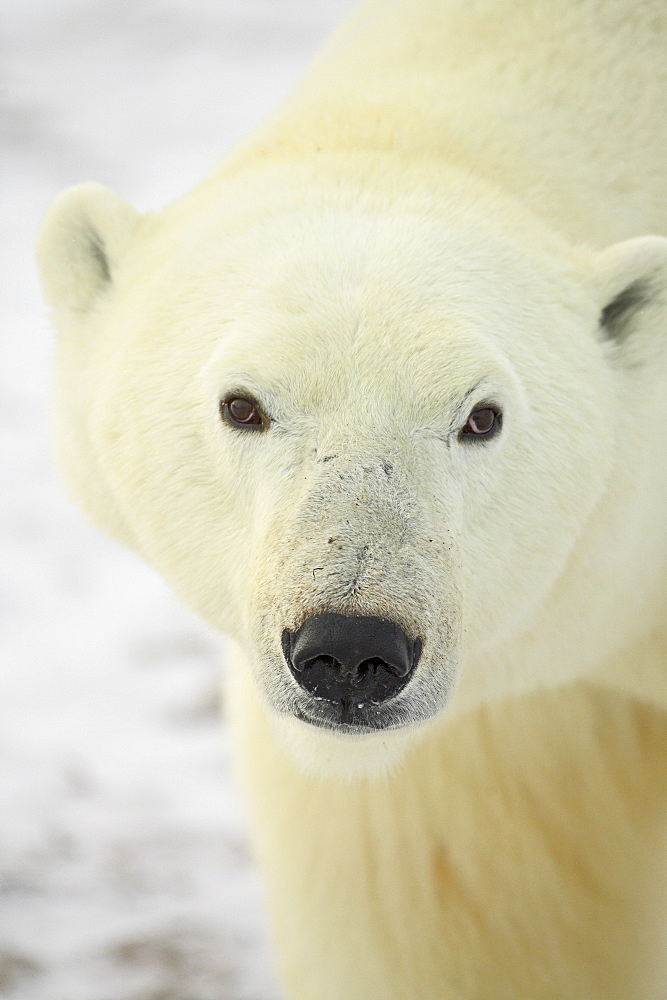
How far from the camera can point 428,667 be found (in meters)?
1.65

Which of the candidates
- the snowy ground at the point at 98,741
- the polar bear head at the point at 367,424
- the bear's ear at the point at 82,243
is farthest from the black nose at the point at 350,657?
the bear's ear at the point at 82,243

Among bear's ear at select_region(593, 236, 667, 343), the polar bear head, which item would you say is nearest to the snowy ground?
the polar bear head

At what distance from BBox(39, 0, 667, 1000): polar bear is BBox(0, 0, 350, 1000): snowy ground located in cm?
44

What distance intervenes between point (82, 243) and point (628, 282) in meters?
0.91

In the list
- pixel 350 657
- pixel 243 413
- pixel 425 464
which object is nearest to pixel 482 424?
pixel 425 464

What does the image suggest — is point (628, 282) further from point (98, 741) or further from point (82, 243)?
point (98, 741)

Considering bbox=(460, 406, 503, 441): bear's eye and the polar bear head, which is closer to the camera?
the polar bear head

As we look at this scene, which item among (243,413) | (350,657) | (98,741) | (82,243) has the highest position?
(98,741)

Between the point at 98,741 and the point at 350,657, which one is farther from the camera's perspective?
the point at 98,741

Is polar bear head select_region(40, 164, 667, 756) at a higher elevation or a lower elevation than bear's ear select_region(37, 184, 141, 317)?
lower

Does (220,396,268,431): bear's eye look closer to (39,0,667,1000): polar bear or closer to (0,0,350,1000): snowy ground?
(39,0,667,1000): polar bear

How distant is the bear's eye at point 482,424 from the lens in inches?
70.0

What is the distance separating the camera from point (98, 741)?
3643 millimetres

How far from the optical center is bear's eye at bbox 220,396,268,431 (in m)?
1.77
